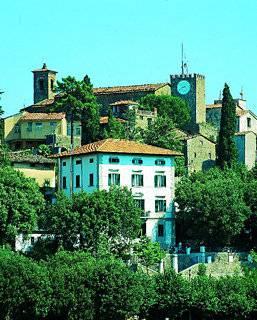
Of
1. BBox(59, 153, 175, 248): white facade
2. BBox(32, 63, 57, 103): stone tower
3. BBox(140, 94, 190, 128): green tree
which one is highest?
BBox(32, 63, 57, 103): stone tower

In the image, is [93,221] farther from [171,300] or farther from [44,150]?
[44,150]

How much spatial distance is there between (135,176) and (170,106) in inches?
962

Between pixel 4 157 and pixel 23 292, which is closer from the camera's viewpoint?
pixel 23 292

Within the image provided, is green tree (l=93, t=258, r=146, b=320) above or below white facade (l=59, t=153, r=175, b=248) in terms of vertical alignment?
below

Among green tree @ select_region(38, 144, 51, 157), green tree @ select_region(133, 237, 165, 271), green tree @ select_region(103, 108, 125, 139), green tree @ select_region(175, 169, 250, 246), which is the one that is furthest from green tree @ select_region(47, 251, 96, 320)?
green tree @ select_region(38, 144, 51, 157)

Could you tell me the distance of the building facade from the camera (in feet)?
226

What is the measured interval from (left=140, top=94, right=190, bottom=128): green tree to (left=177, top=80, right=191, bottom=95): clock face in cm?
497

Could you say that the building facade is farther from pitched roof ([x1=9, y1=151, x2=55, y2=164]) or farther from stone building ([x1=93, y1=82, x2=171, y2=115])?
stone building ([x1=93, y1=82, x2=171, y2=115])

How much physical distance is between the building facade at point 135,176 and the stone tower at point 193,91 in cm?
2641

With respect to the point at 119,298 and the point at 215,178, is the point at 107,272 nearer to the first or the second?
the point at 119,298

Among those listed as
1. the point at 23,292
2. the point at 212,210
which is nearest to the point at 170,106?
the point at 212,210

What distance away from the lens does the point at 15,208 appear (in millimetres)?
60250

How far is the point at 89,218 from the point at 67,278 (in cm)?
767

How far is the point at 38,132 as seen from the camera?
289ft
